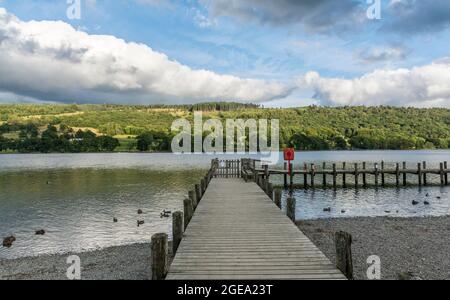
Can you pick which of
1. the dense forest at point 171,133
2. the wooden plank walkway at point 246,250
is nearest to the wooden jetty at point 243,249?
the wooden plank walkway at point 246,250

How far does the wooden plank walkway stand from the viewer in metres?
7.76

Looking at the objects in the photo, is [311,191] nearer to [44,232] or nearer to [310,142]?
[44,232]

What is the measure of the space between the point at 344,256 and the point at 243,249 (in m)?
2.80

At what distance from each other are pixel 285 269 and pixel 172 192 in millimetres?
31311

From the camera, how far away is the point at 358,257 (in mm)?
13977

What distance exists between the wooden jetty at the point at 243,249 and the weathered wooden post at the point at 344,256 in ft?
0.63

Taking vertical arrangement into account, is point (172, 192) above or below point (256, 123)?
below

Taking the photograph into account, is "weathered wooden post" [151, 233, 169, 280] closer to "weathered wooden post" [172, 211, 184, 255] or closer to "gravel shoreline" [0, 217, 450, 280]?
"weathered wooden post" [172, 211, 184, 255]

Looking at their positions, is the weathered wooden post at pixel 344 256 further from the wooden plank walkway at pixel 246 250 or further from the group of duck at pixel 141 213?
the group of duck at pixel 141 213

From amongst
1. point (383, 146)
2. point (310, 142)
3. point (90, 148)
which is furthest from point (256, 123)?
point (90, 148)

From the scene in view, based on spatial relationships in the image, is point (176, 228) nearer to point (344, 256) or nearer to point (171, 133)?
point (344, 256)

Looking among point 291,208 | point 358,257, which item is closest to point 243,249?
point 291,208

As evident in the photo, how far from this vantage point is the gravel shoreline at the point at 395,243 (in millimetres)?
12436

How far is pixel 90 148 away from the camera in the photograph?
497 feet
